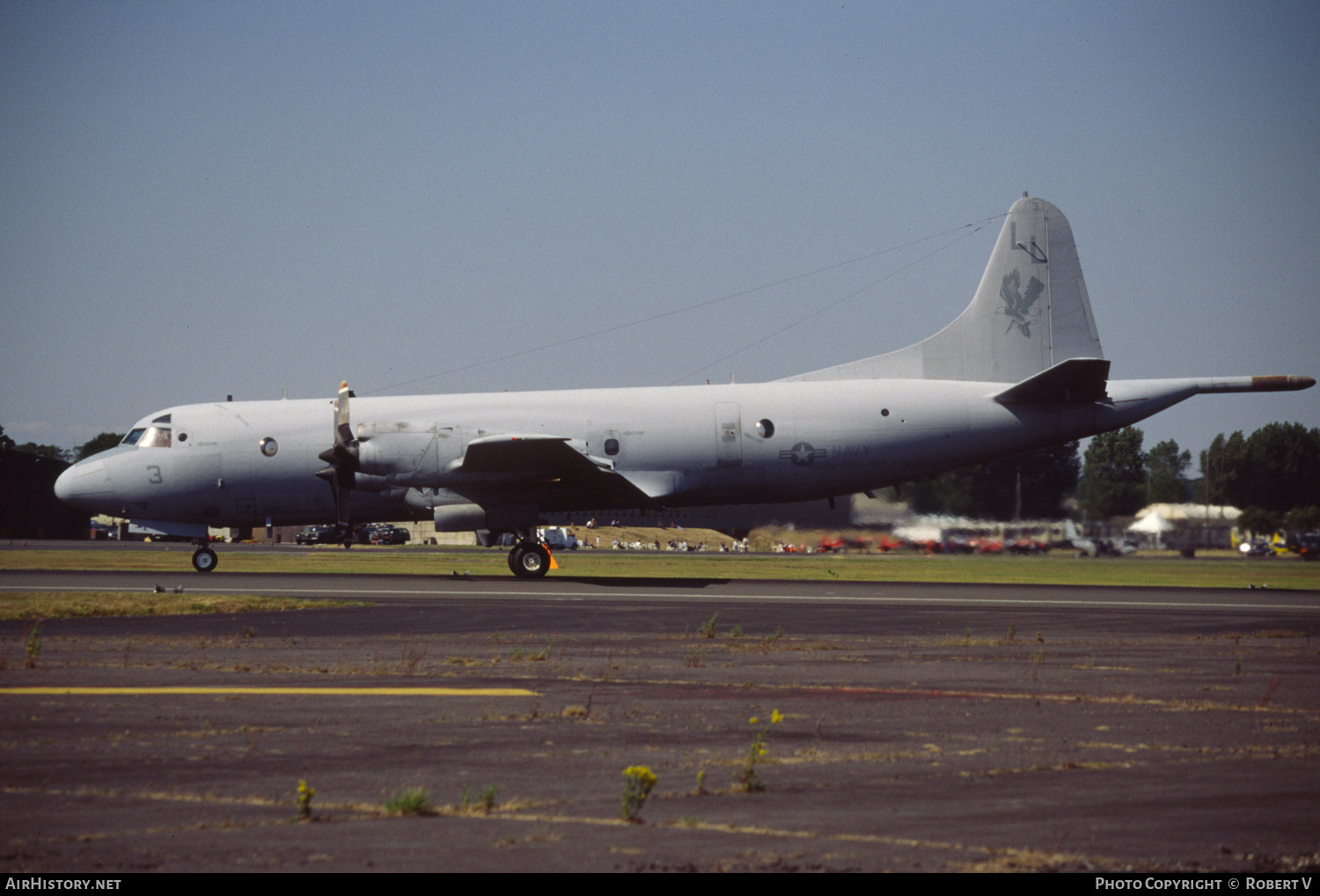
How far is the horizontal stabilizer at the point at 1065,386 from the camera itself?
29500mm

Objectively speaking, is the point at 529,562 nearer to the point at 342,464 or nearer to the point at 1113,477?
the point at 342,464

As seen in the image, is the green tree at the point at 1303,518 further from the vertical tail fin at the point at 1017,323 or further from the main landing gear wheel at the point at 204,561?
the main landing gear wheel at the point at 204,561

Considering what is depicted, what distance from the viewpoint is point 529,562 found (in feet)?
103

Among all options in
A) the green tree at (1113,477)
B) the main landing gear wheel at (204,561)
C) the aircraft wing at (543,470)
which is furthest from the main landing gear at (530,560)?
A: the green tree at (1113,477)

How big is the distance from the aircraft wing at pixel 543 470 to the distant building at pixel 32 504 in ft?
235

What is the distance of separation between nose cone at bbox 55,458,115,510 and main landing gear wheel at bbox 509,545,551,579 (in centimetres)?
1189

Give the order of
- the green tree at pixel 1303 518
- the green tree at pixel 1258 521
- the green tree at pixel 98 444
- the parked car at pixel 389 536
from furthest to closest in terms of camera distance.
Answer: the green tree at pixel 98 444
the parked car at pixel 389 536
the green tree at pixel 1258 521
the green tree at pixel 1303 518

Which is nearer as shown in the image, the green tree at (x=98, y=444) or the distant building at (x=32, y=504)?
the distant building at (x=32, y=504)

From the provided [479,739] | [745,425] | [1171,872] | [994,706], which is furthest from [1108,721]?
[745,425]

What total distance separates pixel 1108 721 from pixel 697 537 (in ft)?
246

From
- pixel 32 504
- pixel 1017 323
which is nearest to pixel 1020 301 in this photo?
pixel 1017 323

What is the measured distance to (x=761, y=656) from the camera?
16078 mm

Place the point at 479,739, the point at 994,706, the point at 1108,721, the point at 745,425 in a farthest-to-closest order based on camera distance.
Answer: the point at 745,425 → the point at 994,706 → the point at 1108,721 → the point at 479,739
